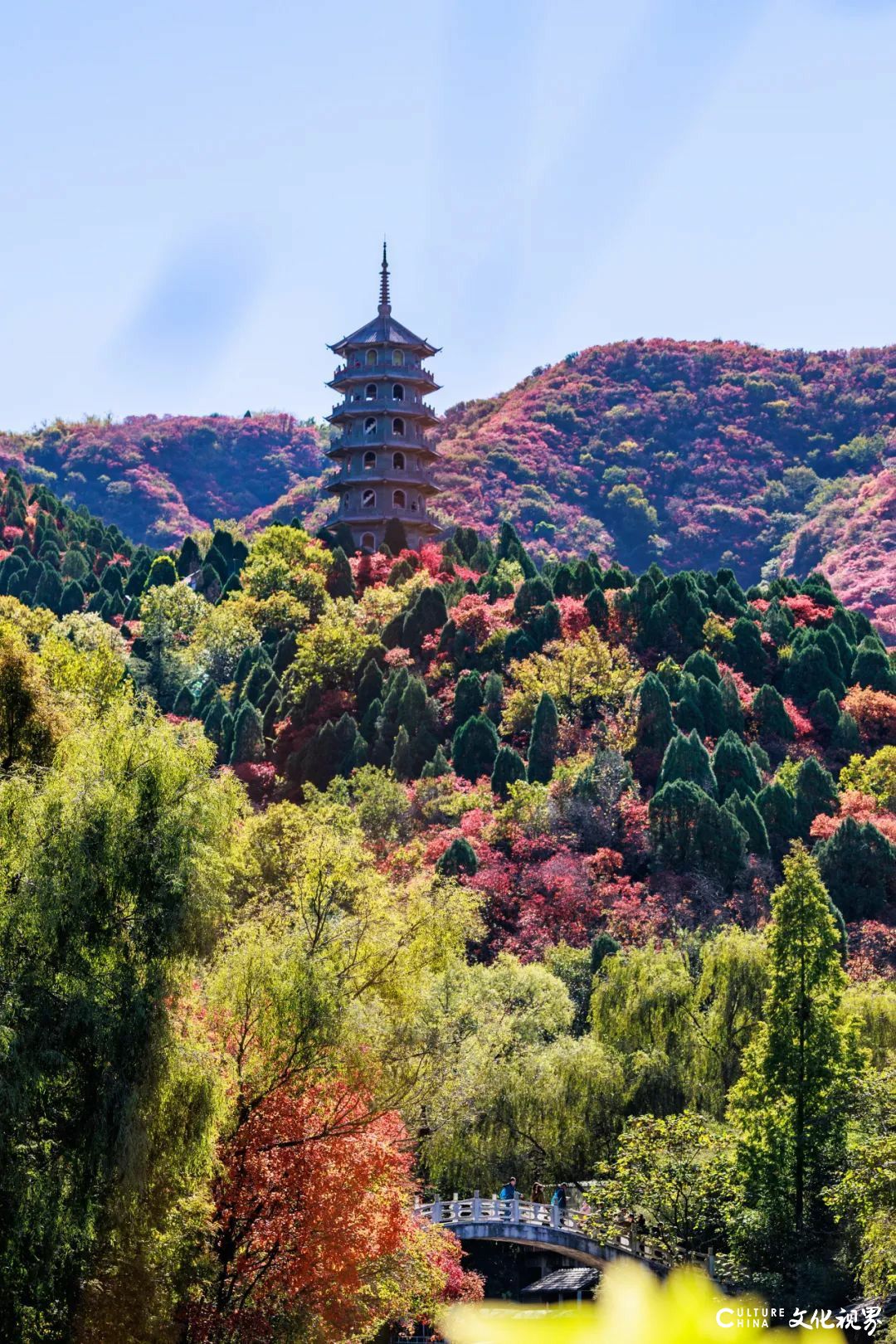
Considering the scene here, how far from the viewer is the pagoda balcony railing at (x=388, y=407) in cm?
6881

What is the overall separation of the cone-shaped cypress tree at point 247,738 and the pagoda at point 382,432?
61.6ft

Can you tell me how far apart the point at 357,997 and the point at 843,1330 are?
8239mm

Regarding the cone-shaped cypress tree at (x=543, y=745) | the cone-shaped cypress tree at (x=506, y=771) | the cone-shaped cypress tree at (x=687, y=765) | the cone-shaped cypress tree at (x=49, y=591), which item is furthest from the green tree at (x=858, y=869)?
the cone-shaped cypress tree at (x=49, y=591)

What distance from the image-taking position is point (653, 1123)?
2836 cm

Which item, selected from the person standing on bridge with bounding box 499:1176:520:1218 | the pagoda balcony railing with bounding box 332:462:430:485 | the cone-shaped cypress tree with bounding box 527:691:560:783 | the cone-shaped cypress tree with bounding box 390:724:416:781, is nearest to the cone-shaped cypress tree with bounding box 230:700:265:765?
the cone-shaped cypress tree with bounding box 390:724:416:781

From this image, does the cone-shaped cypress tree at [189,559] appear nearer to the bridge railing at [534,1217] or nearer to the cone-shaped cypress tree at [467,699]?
the cone-shaped cypress tree at [467,699]

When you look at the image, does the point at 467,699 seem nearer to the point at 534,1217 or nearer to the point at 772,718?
the point at 772,718

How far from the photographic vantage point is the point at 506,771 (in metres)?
46.2

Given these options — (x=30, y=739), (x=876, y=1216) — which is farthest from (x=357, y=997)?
(x=876, y=1216)

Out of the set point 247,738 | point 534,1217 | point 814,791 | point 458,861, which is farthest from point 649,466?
point 534,1217

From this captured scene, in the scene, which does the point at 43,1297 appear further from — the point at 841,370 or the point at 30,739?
the point at 841,370

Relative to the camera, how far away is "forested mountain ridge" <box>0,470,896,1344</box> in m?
17.1

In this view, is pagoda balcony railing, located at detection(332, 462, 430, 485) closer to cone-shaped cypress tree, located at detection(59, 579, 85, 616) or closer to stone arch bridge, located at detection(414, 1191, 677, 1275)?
cone-shaped cypress tree, located at detection(59, 579, 85, 616)

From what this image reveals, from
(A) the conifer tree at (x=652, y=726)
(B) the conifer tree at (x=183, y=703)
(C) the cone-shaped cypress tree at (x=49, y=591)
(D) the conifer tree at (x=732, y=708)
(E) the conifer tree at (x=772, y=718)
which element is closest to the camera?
(A) the conifer tree at (x=652, y=726)
